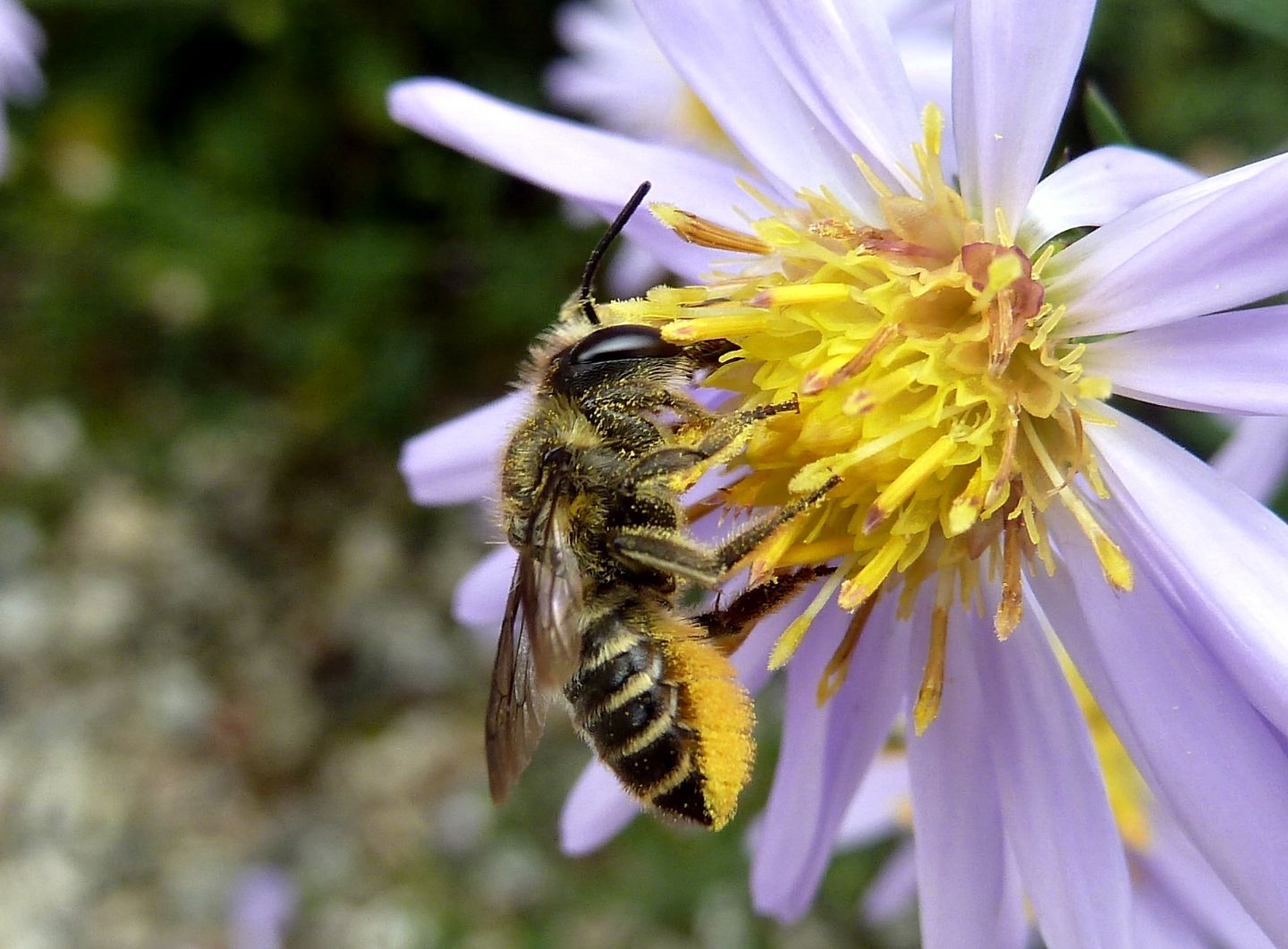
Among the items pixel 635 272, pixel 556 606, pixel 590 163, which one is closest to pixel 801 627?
pixel 556 606

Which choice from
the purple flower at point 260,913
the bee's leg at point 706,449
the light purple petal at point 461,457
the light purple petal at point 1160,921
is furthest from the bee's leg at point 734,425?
the purple flower at point 260,913

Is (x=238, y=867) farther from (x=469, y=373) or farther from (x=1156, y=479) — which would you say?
(x=1156, y=479)

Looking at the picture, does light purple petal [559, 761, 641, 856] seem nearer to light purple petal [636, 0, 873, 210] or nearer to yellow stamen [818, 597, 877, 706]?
yellow stamen [818, 597, 877, 706]

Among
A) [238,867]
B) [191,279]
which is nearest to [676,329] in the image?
[191,279]

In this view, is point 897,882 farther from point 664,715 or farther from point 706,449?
point 706,449

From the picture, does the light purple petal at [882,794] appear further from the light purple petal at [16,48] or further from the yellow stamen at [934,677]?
the light purple petal at [16,48]

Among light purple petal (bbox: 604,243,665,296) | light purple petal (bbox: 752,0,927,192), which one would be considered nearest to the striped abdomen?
light purple petal (bbox: 752,0,927,192)
